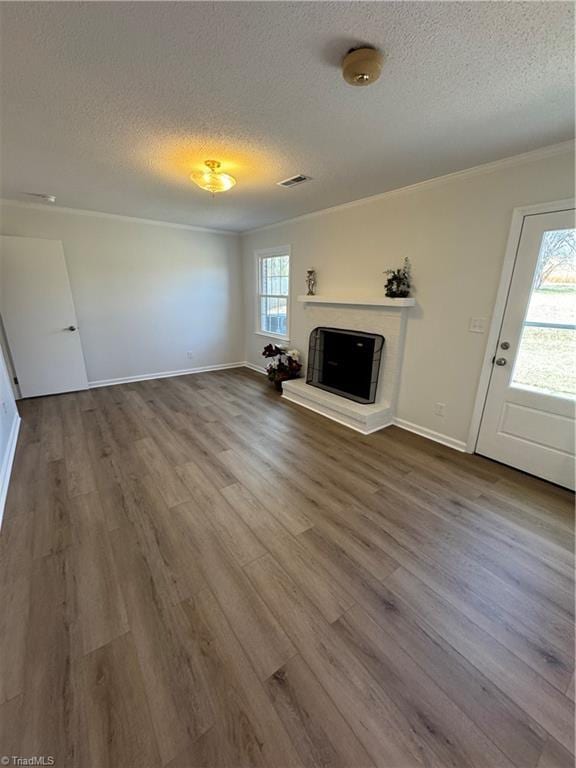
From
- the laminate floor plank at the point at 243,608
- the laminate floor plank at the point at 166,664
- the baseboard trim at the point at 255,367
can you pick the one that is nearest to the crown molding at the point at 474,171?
the baseboard trim at the point at 255,367

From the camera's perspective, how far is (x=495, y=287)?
2.59m

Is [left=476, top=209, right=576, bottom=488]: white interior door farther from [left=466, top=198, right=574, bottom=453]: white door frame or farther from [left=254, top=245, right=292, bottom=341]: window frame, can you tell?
[left=254, top=245, right=292, bottom=341]: window frame

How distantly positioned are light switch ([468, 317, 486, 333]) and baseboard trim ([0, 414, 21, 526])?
3889mm

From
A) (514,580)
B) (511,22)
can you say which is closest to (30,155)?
(511,22)

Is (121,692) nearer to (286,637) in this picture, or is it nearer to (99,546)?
(286,637)

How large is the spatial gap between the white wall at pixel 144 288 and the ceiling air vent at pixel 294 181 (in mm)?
2636

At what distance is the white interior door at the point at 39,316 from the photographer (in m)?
3.82

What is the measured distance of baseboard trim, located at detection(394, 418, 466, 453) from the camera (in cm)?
301

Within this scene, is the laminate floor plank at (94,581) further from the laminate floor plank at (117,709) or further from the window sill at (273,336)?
the window sill at (273,336)

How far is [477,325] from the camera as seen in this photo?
2746 millimetres

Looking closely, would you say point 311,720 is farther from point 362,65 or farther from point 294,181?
point 294,181

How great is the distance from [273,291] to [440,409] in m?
3.35

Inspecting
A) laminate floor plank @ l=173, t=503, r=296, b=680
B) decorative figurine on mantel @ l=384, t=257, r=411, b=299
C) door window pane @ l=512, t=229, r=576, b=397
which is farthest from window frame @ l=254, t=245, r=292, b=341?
laminate floor plank @ l=173, t=503, r=296, b=680

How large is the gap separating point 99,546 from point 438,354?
316cm
